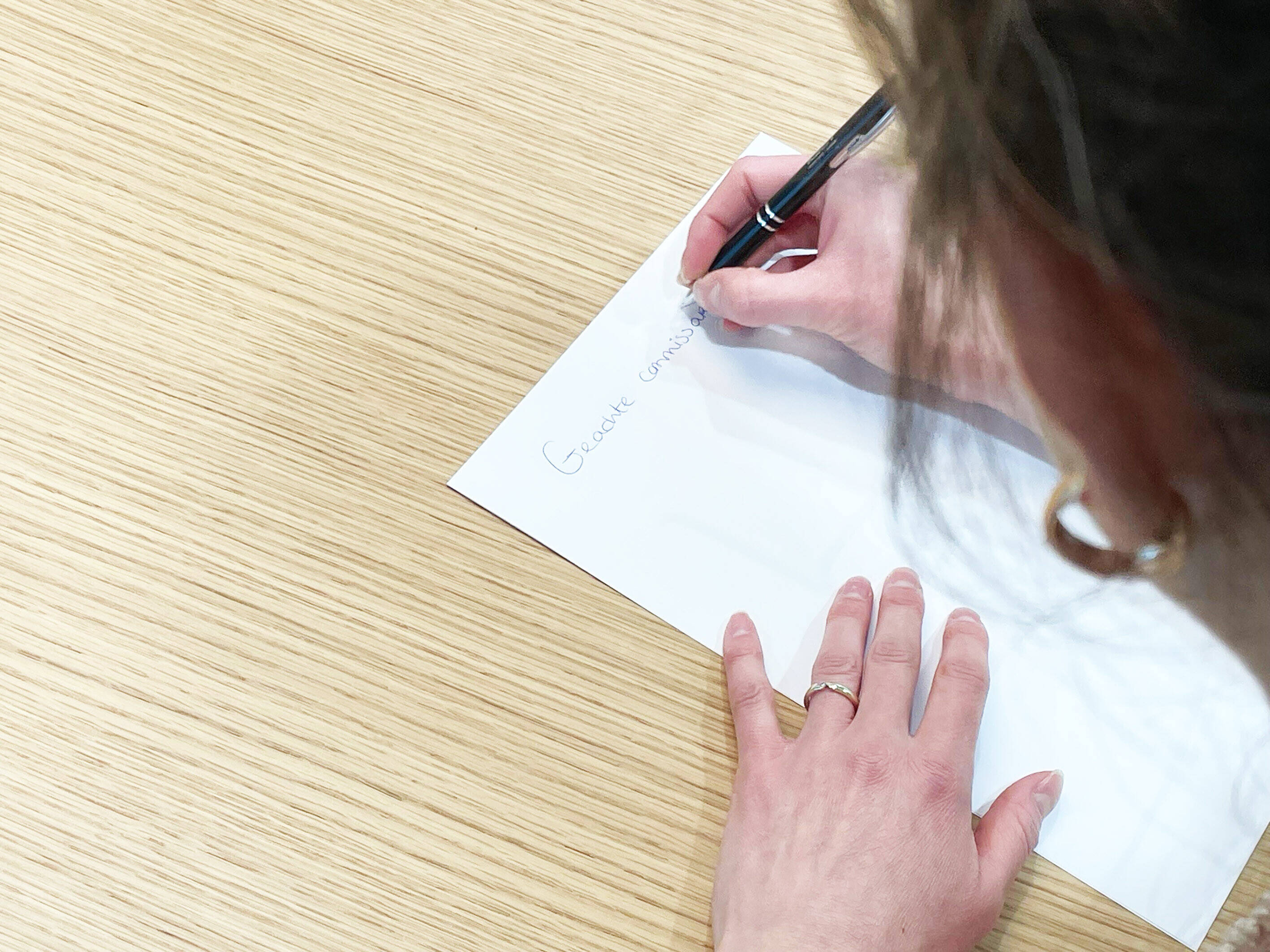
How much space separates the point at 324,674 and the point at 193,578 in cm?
8

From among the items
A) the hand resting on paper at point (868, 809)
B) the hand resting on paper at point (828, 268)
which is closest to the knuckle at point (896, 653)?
the hand resting on paper at point (868, 809)

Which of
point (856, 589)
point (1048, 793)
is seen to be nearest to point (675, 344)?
point (856, 589)

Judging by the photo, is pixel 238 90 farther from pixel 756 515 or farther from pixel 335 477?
pixel 756 515

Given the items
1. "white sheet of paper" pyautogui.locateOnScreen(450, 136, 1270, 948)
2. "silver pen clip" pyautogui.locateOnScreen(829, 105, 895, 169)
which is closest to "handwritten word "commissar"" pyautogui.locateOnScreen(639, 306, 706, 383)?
"white sheet of paper" pyautogui.locateOnScreen(450, 136, 1270, 948)

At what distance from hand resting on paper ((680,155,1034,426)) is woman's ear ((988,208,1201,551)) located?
21 centimetres

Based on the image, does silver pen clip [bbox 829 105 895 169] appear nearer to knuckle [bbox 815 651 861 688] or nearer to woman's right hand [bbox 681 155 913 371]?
woman's right hand [bbox 681 155 913 371]

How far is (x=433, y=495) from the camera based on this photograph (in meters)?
0.50

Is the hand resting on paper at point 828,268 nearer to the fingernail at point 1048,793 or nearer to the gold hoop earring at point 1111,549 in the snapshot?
the gold hoop earring at point 1111,549

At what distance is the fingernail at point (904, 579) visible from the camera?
489 mm

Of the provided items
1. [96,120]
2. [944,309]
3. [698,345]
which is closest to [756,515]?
[698,345]

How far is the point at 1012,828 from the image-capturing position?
439 mm

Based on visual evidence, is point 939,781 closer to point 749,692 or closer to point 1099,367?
point 749,692

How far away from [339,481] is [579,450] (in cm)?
13

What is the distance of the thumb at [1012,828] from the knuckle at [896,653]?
2.9 inches
